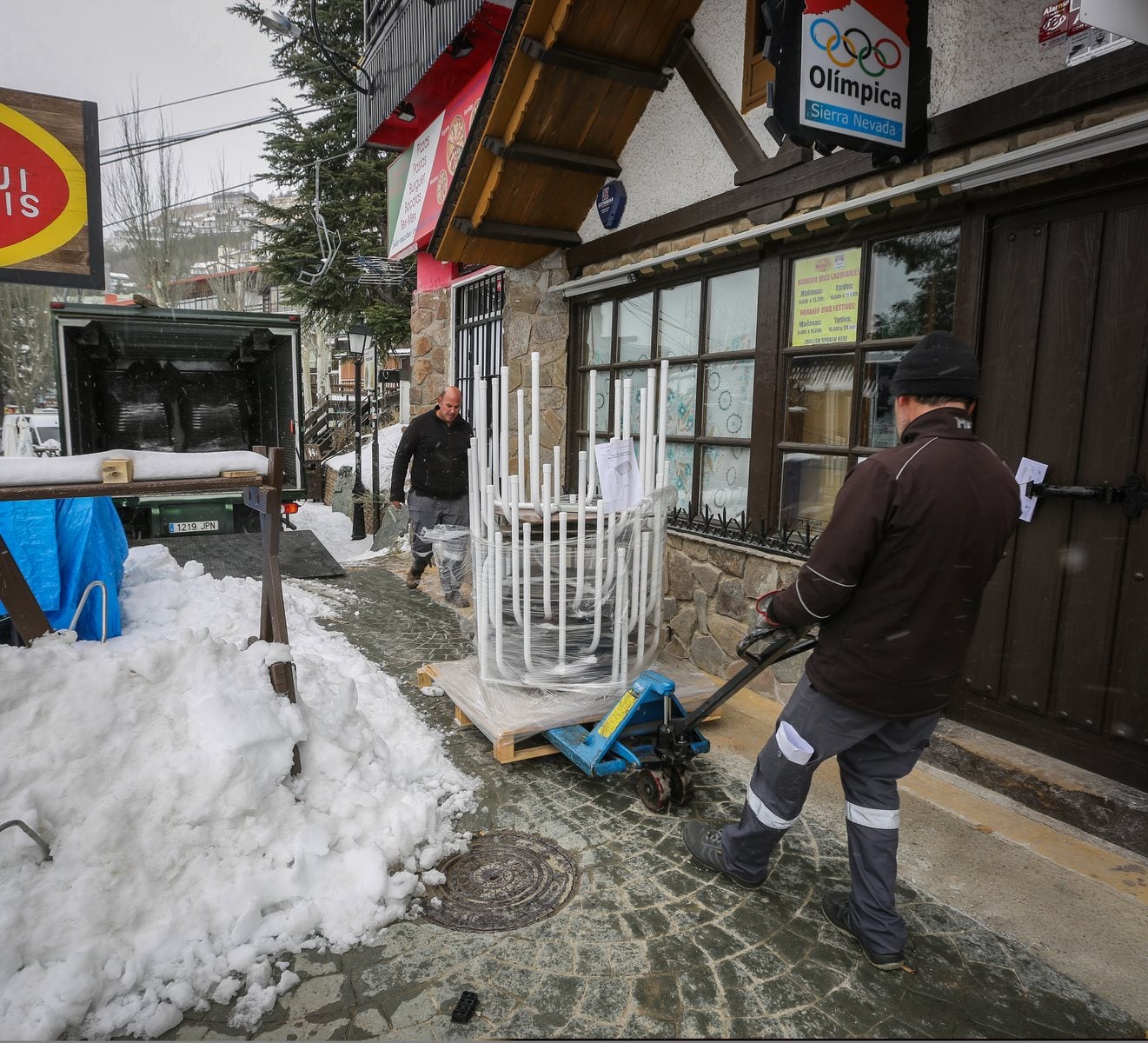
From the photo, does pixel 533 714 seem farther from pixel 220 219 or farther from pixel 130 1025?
pixel 220 219

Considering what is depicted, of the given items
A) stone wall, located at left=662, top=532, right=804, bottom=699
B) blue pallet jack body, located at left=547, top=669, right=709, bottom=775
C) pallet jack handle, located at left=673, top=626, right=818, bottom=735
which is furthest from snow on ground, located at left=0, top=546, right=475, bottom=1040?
stone wall, located at left=662, top=532, right=804, bottom=699

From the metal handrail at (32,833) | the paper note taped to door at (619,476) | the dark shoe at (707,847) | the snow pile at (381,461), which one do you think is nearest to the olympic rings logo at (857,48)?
the paper note taped to door at (619,476)

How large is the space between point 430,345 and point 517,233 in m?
3.84

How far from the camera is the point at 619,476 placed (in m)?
4.25

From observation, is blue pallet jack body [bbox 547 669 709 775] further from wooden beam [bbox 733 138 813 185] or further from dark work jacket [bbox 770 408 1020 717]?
wooden beam [bbox 733 138 813 185]

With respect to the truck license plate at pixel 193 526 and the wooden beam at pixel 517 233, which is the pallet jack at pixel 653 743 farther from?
the truck license plate at pixel 193 526

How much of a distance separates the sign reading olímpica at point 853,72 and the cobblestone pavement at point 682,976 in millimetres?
3247

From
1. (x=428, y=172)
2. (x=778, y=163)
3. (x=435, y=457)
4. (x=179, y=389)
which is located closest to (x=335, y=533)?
(x=179, y=389)

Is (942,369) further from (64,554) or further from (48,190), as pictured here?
(64,554)

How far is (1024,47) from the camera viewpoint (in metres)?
3.20

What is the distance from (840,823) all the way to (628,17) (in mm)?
5078

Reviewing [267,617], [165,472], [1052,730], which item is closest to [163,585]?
[267,617]

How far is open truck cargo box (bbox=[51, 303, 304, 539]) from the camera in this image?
25.2ft

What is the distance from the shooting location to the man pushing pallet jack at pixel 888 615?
2.23 m
